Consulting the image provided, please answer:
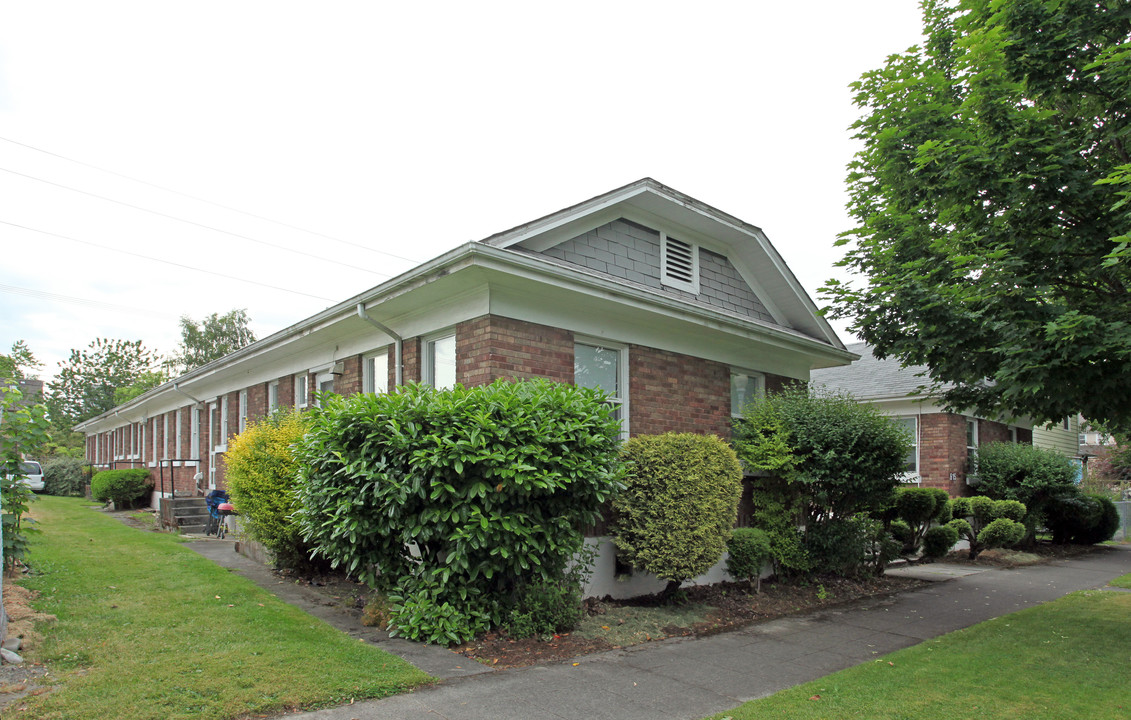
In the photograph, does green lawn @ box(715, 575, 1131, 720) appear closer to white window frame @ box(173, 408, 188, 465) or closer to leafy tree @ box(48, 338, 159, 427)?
white window frame @ box(173, 408, 188, 465)

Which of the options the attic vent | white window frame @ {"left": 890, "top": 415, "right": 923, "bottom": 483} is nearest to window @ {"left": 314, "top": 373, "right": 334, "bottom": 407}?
the attic vent

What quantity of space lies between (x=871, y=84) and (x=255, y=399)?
43.4ft

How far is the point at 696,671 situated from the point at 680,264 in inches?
271

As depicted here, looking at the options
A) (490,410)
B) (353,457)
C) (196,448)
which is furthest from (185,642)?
(196,448)

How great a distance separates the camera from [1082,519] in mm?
18391

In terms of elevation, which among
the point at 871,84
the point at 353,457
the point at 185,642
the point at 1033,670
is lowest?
the point at 1033,670

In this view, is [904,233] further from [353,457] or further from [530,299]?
[353,457]

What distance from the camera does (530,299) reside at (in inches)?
336

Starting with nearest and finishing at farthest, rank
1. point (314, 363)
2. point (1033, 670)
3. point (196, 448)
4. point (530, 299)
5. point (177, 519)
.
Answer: point (1033, 670) < point (530, 299) < point (314, 363) < point (177, 519) < point (196, 448)

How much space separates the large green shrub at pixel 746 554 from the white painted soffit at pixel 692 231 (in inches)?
160

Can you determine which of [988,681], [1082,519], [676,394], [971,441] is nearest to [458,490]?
[676,394]

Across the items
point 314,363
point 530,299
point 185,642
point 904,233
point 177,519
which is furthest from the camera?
point 177,519

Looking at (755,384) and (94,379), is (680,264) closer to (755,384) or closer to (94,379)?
(755,384)

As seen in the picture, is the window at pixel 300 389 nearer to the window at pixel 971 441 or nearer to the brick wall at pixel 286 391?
the brick wall at pixel 286 391
